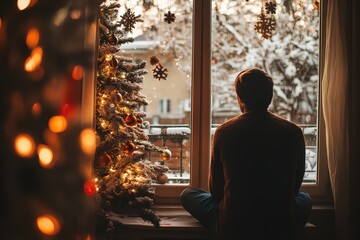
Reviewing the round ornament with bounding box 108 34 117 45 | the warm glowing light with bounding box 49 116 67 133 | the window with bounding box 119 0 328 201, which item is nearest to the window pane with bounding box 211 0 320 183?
the window with bounding box 119 0 328 201

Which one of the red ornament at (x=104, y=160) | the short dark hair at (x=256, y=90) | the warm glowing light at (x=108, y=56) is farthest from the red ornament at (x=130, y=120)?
the short dark hair at (x=256, y=90)

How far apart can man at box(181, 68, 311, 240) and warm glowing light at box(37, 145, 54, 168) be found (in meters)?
0.94

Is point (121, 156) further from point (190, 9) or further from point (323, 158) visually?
point (323, 158)

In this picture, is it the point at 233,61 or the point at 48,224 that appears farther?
the point at 233,61

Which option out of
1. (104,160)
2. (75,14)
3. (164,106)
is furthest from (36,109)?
(164,106)

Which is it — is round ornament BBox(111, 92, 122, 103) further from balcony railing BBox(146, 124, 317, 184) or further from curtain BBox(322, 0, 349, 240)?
curtain BBox(322, 0, 349, 240)

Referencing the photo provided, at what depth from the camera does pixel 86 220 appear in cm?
149

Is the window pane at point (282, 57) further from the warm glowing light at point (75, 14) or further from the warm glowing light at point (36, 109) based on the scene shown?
the warm glowing light at point (36, 109)

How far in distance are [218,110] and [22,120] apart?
166 cm

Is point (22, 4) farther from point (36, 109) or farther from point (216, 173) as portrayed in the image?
point (216, 173)

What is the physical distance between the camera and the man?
195 cm

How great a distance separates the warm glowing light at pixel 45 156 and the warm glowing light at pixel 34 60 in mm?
254

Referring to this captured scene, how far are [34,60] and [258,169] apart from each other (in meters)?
1.12

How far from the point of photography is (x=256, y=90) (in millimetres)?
2037
